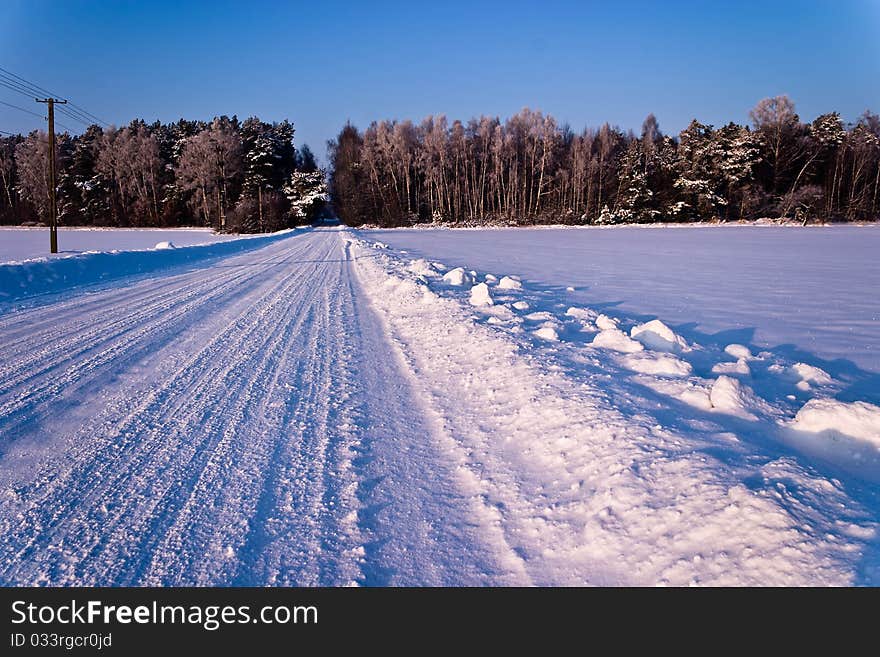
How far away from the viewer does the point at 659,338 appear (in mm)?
5219

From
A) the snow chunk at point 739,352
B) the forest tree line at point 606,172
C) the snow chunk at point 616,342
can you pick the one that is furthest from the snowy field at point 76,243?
the forest tree line at point 606,172

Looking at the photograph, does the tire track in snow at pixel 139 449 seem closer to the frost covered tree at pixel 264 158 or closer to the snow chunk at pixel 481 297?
the snow chunk at pixel 481 297

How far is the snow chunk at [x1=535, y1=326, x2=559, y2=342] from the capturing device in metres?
5.37

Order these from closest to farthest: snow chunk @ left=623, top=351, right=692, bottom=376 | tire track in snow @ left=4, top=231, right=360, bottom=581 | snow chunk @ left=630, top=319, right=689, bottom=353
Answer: tire track in snow @ left=4, top=231, right=360, bottom=581 → snow chunk @ left=623, top=351, right=692, bottom=376 → snow chunk @ left=630, top=319, right=689, bottom=353

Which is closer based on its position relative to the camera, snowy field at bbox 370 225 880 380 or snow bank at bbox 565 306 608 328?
snowy field at bbox 370 225 880 380

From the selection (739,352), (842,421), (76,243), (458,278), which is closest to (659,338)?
(739,352)

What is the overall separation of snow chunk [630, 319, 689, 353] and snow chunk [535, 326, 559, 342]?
0.93 meters

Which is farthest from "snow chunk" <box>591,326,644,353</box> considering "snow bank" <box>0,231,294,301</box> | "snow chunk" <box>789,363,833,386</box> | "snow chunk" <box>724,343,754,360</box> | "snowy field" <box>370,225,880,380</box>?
"snow bank" <box>0,231,294,301</box>

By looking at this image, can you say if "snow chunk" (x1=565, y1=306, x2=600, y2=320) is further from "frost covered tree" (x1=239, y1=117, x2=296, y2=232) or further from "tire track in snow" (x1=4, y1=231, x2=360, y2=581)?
"frost covered tree" (x1=239, y1=117, x2=296, y2=232)

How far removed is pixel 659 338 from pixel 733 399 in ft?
6.15

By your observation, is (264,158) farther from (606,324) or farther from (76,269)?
(606,324)

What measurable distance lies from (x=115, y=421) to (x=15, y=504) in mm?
1050

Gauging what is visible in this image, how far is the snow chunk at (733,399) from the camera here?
3367 mm
